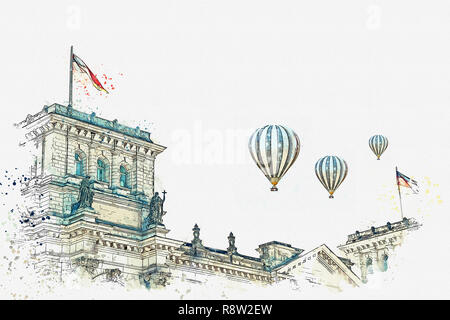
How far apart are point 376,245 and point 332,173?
65.0 ft

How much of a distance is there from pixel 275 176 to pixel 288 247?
16.7 metres

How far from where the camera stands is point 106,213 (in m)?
47.3

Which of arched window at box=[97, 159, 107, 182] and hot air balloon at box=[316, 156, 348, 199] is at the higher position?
arched window at box=[97, 159, 107, 182]

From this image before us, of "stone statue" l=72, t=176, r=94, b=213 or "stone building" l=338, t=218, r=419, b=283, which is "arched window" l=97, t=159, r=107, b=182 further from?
"stone building" l=338, t=218, r=419, b=283

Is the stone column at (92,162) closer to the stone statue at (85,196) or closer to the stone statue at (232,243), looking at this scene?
the stone statue at (85,196)

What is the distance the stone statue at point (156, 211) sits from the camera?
45.7 meters

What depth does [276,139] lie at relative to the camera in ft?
130

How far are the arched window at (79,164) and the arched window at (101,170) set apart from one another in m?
1.30

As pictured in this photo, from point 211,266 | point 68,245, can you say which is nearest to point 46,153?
point 68,245

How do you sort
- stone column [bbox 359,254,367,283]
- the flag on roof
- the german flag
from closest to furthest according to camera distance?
the german flag < the flag on roof < stone column [bbox 359,254,367,283]

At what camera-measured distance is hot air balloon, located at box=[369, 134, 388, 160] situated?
52688 mm

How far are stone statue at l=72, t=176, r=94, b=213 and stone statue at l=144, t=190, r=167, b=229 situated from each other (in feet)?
12.6

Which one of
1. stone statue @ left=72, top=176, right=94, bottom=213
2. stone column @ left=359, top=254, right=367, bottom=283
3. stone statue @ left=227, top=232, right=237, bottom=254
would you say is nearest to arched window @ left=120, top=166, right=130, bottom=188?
stone statue @ left=72, top=176, right=94, bottom=213

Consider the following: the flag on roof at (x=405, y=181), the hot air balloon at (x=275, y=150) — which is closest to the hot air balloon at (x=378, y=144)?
the flag on roof at (x=405, y=181)
